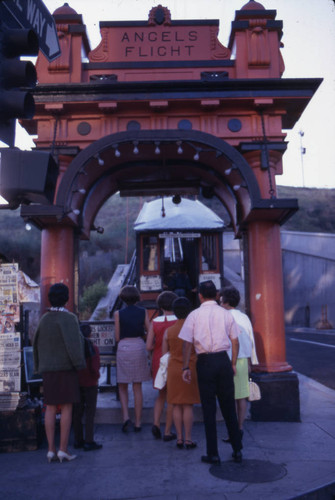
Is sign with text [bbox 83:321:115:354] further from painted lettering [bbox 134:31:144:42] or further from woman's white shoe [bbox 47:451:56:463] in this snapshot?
painted lettering [bbox 134:31:144:42]

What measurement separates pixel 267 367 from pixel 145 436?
86.9 inches

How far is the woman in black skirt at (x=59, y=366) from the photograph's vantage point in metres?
5.16

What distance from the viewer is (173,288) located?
12391 mm

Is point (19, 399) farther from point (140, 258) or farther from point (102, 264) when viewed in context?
point (102, 264)

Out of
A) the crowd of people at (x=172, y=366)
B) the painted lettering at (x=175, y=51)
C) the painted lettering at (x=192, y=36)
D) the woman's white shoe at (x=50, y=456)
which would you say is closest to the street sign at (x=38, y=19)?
the crowd of people at (x=172, y=366)

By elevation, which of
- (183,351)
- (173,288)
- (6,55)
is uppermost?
(6,55)

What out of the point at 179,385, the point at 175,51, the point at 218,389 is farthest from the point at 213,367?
the point at 175,51

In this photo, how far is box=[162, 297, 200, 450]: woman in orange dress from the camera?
5.45m

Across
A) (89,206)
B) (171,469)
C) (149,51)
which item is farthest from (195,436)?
(149,51)

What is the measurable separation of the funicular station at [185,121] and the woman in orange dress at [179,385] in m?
1.81

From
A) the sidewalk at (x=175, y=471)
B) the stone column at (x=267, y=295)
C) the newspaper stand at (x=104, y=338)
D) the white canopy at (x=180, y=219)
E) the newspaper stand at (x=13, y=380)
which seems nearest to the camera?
the sidewalk at (x=175, y=471)

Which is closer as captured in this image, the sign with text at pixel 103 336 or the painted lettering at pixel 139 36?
the sign with text at pixel 103 336

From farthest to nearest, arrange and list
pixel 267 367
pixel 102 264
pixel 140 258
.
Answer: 1. pixel 102 264
2. pixel 140 258
3. pixel 267 367

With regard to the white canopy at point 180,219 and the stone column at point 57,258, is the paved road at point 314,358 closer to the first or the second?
the white canopy at point 180,219
